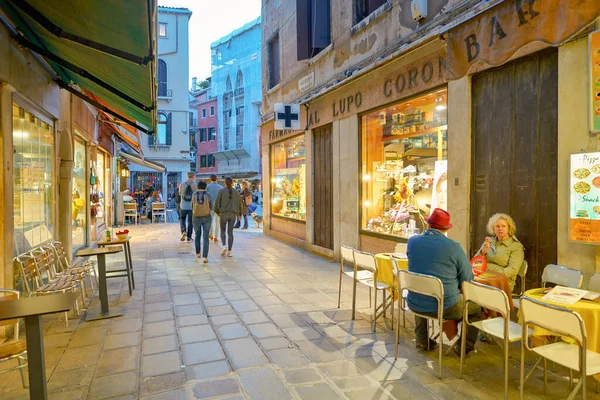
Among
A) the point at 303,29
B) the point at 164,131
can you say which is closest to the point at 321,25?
the point at 303,29

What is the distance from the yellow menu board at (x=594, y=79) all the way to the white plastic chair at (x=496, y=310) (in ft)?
6.61

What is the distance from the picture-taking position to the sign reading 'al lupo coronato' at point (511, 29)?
11.8 feet

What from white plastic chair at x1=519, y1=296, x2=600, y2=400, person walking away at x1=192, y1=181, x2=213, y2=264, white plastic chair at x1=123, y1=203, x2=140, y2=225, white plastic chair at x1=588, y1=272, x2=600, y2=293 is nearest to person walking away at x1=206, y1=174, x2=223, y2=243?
person walking away at x1=192, y1=181, x2=213, y2=264

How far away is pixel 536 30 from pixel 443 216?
6.17ft

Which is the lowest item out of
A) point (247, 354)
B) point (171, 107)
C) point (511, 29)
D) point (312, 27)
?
point (247, 354)

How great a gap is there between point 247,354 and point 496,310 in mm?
2226

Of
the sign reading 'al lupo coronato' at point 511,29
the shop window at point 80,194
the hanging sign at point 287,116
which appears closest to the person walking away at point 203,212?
the hanging sign at point 287,116

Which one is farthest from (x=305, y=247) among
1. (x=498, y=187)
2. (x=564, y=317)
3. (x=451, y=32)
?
(x=564, y=317)

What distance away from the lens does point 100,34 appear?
4406 millimetres

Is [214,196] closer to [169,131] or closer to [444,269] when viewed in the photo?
[444,269]

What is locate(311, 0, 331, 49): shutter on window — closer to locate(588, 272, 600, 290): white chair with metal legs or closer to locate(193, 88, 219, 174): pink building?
locate(588, 272, 600, 290): white chair with metal legs

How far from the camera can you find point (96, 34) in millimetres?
4445

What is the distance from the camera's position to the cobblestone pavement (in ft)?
10.9

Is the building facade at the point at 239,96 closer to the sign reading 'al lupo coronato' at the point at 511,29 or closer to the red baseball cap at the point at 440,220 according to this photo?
the sign reading 'al lupo coronato' at the point at 511,29
